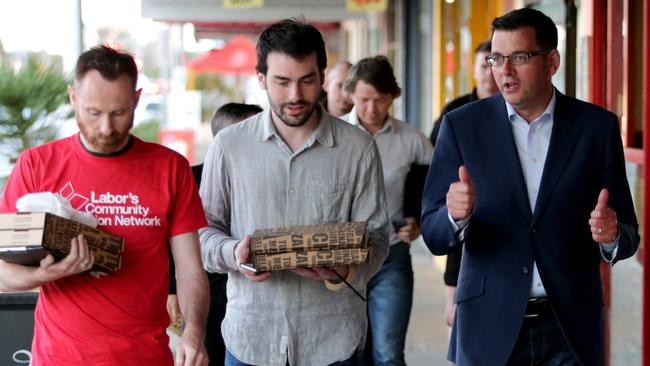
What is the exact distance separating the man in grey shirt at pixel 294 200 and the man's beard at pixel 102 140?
0.69m

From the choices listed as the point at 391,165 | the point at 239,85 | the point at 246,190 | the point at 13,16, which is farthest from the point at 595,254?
the point at 239,85

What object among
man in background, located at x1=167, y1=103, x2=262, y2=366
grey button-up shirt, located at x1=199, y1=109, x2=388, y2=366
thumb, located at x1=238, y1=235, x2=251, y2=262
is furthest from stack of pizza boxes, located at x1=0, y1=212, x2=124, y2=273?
man in background, located at x1=167, y1=103, x2=262, y2=366

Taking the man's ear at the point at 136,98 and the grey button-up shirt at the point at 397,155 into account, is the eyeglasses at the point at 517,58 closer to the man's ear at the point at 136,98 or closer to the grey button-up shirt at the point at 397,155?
the man's ear at the point at 136,98

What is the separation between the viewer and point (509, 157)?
383cm

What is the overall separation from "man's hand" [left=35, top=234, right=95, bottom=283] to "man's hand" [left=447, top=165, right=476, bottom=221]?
117cm

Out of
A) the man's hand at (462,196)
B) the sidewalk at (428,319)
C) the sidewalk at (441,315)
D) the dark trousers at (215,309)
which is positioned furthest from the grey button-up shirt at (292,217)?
the sidewalk at (428,319)

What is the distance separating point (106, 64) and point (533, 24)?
4.85ft

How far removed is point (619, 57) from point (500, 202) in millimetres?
2766

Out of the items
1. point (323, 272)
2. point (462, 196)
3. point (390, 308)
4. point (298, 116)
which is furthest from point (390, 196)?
point (462, 196)

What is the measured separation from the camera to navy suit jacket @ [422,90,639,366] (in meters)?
3.77

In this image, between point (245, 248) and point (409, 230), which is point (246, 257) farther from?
point (409, 230)

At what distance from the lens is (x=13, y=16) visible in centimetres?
1462

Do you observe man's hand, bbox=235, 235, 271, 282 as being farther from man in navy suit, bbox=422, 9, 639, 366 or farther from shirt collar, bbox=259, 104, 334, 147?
man in navy suit, bbox=422, 9, 639, 366

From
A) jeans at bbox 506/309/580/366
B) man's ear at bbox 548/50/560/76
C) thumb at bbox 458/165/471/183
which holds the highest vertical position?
man's ear at bbox 548/50/560/76
